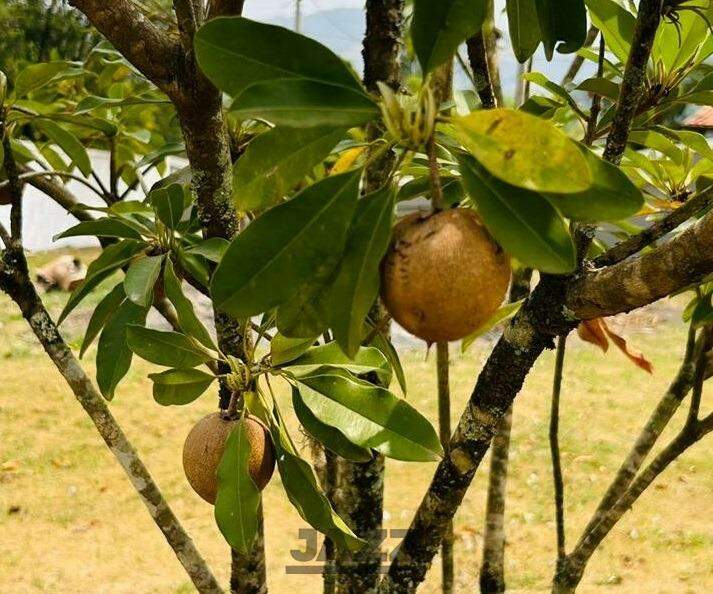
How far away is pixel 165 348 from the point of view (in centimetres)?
85

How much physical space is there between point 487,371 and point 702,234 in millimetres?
270

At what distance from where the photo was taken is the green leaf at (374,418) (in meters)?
0.74

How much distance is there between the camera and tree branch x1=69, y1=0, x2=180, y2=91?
31.3 inches

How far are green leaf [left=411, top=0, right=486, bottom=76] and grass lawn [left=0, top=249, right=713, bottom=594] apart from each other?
219 centimetres

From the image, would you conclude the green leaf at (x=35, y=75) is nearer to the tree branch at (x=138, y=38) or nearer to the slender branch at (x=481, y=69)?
the tree branch at (x=138, y=38)

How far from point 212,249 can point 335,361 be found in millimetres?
203

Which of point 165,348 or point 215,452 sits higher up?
point 165,348

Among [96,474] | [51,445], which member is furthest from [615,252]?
[51,445]

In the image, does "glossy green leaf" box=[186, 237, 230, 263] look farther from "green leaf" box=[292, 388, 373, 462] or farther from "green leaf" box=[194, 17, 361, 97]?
"green leaf" box=[194, 17, 361, 97]

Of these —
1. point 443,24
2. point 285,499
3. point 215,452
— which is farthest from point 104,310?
point 285,499

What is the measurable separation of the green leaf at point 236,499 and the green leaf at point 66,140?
74 centimetres

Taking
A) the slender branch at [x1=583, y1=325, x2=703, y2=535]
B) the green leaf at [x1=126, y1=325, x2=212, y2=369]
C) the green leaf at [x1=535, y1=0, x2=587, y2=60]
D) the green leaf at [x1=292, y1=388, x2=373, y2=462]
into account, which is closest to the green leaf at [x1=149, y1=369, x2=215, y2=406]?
the green leaf at [x1=126, y1=325, x2=212, y2=369]

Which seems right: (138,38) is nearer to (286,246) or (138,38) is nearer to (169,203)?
(169,203)

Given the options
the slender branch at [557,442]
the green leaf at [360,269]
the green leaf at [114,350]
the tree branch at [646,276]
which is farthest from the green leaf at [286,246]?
the slender branch at [557,442]
